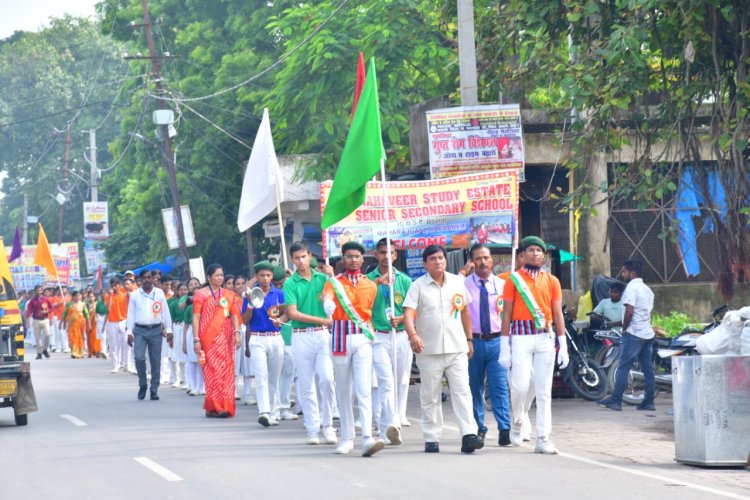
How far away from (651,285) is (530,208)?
2.84 m

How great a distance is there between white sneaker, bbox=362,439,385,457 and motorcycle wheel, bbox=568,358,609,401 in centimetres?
614

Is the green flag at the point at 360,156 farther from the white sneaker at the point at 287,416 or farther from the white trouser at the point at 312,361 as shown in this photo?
the white sneaker at the point at 287,416

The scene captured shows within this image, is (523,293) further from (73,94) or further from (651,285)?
(73,94)

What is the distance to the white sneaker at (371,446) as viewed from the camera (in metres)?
11.5

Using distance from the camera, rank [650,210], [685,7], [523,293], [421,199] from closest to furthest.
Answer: [523,293] → [685,7] → [421,199] → [650,210]

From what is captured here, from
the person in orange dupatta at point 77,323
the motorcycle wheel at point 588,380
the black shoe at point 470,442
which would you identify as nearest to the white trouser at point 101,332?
the person in orange dupatta at point 77,323

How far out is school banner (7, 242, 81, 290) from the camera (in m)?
59.6

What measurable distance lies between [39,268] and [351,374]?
56.4 metres

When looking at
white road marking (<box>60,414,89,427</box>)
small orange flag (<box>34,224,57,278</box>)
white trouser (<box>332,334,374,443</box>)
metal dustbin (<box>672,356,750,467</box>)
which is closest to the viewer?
metal dustbin (<box>672,356,750,467</box>)

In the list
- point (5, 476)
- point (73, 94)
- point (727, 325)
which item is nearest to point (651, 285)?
point (727, 325)

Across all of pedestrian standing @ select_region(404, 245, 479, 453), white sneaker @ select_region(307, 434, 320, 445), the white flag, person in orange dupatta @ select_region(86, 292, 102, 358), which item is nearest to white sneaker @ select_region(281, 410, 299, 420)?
the white flag

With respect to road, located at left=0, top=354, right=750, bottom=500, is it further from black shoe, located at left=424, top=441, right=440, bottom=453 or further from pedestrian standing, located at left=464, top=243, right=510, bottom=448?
pedestrian standing, located at left=464, top=243, right=510, bottom=448

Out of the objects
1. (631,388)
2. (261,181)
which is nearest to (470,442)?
(631,388)

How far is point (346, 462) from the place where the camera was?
11281mm
